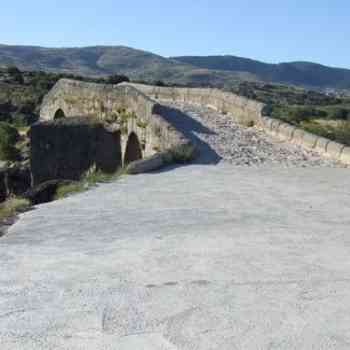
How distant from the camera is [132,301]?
14.2 feet

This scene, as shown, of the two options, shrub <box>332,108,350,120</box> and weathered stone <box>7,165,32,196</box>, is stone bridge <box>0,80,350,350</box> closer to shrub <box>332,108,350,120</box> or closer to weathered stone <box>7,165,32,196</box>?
weathered stone <box>7,165,32,196</box>

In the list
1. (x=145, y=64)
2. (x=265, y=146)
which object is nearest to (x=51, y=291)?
(x=265, y=146)

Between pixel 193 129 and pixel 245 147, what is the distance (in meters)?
1.99

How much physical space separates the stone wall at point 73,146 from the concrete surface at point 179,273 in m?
8.95

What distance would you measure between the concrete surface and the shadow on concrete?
3.12 meters

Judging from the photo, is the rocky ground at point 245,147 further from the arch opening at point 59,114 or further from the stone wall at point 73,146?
the arch opening at point 59,114

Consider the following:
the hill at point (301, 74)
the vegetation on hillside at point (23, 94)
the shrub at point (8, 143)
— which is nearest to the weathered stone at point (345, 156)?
the shrub at point (8, 143)

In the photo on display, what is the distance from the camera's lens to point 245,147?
12656 millimetres

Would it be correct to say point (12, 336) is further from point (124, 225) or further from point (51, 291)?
point (124, 225)

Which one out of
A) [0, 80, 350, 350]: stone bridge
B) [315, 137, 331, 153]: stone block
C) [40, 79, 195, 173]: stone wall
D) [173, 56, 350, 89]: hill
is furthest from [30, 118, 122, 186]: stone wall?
[173, 56, 350, 89]: hill

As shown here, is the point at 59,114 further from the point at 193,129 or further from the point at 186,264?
the point at 186,264

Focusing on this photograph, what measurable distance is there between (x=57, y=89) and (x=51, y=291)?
61.1 feet

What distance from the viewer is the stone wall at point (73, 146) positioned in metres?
17.4

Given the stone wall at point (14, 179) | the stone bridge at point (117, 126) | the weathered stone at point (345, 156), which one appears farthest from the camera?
the stone wall at point (14, 179)
